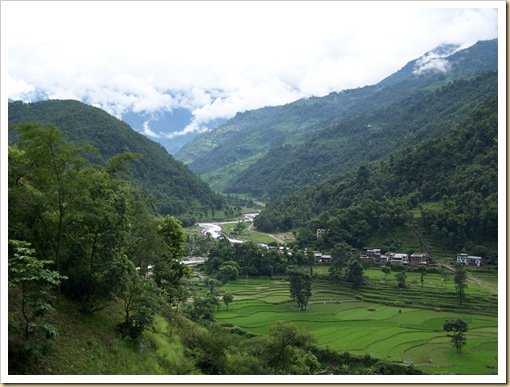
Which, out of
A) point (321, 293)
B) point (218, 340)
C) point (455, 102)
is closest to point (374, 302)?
point (321, 293)

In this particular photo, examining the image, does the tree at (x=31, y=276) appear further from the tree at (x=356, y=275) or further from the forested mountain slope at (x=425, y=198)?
the forested mountain slope at (x=425, y=198)

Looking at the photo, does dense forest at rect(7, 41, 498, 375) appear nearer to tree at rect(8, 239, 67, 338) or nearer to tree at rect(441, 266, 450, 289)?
tree at rect(8, 239, 67, 338)

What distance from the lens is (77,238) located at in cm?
1140

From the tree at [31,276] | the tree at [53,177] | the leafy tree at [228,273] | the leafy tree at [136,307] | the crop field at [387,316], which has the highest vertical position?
the tree at [53,177]

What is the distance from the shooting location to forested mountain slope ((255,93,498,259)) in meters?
48.5

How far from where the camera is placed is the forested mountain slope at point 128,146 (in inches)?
3359

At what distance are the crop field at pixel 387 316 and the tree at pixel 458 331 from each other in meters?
0.44

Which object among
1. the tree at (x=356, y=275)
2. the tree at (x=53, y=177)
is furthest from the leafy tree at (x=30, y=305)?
the tree at (x=356, y=275)

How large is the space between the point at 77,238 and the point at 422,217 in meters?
48.6

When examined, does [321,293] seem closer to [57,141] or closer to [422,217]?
[422,217]

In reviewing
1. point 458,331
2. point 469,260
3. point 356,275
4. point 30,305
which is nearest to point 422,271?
point 469,260

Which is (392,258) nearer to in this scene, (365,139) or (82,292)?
(82,292)

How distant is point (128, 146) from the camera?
92.0 meters

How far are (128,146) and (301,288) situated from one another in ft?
220
